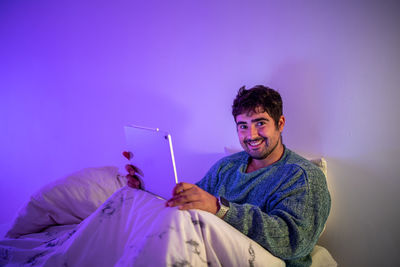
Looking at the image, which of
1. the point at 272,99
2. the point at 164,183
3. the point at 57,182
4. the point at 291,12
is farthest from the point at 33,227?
the point at 291,12

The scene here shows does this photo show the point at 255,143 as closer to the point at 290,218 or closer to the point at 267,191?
the point at 267,191

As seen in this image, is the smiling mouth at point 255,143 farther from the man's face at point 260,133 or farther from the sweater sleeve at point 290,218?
the sweater sleeve at point 290,218

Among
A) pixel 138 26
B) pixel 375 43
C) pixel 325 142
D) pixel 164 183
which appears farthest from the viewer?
pixel 138 26

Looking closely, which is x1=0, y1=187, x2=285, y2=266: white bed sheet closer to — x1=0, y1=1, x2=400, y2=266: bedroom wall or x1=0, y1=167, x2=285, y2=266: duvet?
x1=0, y1=167, x2=285, y2=266: duvet

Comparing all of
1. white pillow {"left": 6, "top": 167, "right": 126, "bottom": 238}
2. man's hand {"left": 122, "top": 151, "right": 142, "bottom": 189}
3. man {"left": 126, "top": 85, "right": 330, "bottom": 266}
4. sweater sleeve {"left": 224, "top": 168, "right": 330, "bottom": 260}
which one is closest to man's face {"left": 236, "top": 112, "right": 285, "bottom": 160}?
man {"left": 126, "top": 85, "right": 330, "bottom": 266}

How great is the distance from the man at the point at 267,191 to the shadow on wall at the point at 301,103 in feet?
0.59

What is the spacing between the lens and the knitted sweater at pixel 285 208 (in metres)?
0.92

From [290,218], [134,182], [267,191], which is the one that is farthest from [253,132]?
[134,182]

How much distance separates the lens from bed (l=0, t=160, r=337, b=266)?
80 cm

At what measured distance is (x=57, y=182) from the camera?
1.45m

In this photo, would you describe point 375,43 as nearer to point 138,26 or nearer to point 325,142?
point 325,142

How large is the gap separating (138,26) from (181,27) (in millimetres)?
322

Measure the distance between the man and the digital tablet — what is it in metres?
0.07

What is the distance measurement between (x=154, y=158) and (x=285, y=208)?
1.64 feet
